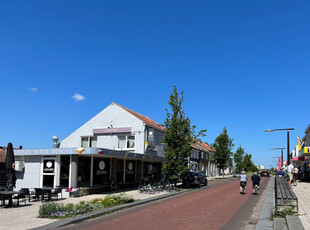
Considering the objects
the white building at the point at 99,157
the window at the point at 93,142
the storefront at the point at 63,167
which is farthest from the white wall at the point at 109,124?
the storefront at the point at 63,167

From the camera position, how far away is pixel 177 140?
2386 cm

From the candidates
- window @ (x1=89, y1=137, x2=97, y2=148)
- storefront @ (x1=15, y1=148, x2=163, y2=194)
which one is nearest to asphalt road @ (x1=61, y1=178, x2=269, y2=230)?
storefront @ (x1=15, y1=148, x2=163, y2=194)

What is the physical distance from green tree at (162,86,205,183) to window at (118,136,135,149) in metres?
6.21

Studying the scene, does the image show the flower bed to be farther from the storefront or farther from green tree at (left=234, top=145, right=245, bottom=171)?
green tree at (left=234, top=145, right=245, bottom=171)

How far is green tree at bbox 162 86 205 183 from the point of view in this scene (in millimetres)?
23453

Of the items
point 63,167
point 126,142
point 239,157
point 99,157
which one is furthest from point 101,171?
point 239,157

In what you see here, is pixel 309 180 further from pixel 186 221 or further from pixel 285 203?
pixel 186 221

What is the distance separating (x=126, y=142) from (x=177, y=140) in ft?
25.9

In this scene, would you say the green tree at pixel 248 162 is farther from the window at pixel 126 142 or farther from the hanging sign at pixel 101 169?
the hanging sign at pixel 101 169

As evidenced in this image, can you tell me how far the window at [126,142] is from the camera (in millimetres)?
29927

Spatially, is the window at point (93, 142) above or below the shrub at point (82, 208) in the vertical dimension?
above

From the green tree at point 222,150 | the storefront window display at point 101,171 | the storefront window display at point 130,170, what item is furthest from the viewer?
the green tree at point 222,150

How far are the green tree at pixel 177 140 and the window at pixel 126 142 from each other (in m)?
A: 6.21

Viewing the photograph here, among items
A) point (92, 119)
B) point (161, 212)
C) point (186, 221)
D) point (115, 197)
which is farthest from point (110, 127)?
point (186, 221)
